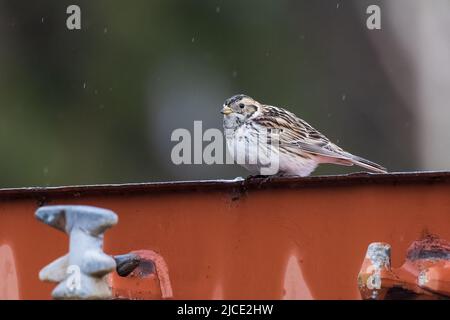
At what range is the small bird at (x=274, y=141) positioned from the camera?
706cm


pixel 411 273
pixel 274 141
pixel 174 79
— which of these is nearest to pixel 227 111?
pixel 274 141

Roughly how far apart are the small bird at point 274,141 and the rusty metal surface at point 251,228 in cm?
209

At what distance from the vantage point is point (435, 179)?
458cm

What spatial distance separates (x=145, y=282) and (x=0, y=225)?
66cm

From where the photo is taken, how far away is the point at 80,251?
411 cm

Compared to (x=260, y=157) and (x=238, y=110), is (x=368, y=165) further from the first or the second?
(x=238, y=110)

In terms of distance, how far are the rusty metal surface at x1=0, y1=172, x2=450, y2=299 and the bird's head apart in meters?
2.47

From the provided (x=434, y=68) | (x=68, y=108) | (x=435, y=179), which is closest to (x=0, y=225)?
(x=435, y=179)

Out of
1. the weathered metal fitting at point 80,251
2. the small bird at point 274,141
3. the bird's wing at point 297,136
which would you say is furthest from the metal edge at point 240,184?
the bird's wing at point 297,136

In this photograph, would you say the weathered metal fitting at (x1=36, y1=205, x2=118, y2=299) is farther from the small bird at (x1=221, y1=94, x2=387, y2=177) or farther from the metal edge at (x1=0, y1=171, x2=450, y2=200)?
the small bird at (x1=221, y1=94, x2=387, y2=177)

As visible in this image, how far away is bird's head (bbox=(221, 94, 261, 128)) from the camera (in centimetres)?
736

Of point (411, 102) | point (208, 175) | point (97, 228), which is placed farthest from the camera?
point (411, 102)

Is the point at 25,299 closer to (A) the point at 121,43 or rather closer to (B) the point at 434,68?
(A) the point at 121,43

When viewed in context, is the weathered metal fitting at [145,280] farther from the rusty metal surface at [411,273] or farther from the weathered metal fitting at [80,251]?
the rusty metal surface at [411,273]
